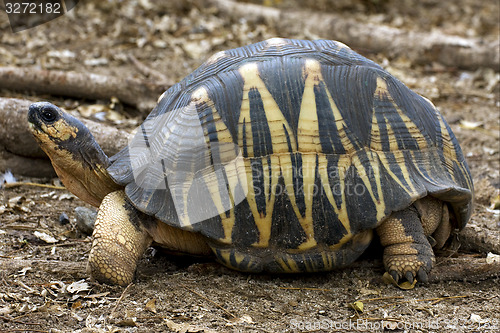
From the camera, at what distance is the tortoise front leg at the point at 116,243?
11.3 feet

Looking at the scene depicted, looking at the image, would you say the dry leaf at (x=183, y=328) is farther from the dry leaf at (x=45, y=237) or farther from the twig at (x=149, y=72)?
the twig at (x=149, y=72)

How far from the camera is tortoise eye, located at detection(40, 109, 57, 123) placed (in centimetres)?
362

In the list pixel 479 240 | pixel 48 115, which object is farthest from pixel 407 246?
pixel 48 115

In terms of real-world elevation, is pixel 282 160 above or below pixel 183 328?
above

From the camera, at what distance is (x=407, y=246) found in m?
3.80

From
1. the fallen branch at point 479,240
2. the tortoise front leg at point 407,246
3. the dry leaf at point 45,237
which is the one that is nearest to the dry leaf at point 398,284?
the tortoise front leg at point 407,246

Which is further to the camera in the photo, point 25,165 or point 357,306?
point 25,165

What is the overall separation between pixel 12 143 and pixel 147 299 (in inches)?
103

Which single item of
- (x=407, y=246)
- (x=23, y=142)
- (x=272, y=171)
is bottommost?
(x=407, y=246)

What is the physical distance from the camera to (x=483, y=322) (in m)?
3.34

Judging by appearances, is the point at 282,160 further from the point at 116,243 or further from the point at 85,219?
the point at 85,219

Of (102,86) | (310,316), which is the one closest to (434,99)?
(102,86)

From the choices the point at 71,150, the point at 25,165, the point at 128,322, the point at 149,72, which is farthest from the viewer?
the point at 149,72

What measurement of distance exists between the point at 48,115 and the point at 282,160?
1.53 m
